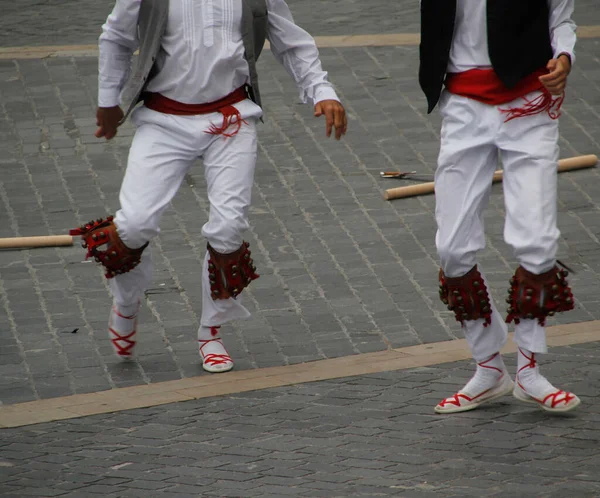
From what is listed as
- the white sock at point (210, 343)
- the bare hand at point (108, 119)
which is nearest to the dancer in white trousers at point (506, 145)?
the white sock at point (210, 343)

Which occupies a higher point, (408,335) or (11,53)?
(408,335)

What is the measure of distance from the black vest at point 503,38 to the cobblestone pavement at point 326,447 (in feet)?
4.43

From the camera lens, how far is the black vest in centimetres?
548

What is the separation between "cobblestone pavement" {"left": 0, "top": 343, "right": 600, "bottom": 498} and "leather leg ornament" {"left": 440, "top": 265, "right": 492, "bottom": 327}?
17.5 inches

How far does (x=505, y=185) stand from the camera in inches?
223

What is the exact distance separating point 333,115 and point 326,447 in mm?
1638

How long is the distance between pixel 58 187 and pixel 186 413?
12.3ft

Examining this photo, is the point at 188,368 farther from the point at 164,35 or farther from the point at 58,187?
Answer: the point at 58,187

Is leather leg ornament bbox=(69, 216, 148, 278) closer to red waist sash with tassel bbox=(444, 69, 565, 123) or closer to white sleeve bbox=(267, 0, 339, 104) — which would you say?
white sleeve bbox=(267, 0, 339, 104)

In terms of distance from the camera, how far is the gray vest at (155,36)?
20.5 ft

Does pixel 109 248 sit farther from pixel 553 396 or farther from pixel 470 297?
pixel 553 396

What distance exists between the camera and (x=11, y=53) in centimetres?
1209

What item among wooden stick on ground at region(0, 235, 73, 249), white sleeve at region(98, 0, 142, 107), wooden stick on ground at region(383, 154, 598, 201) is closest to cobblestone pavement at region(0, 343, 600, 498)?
white sleeve at region(98, 0, 142, 107)

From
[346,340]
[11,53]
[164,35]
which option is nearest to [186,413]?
[346,340]
